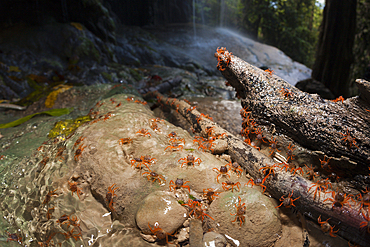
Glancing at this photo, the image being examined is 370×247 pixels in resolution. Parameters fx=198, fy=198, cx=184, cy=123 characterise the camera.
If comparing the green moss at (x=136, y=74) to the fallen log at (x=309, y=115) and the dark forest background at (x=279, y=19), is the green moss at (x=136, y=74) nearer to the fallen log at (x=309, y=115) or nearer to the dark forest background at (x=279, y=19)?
the dark forest background at (x=279, y=19)

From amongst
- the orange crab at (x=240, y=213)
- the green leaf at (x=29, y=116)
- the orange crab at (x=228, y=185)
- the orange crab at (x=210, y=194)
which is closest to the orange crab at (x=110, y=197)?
the orange crab at (x=210, y=194)

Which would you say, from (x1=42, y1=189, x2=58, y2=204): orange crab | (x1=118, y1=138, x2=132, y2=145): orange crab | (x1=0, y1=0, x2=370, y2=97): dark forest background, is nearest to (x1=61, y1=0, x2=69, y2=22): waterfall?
(x1=0, y1=0, x2=370, y2=97): dark forest background

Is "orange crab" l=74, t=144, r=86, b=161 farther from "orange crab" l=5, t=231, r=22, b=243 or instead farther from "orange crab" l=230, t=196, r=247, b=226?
"orange crab" l=230, t=196, r=247, b=226

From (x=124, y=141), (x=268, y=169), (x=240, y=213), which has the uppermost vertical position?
→ (x=124, y=141)

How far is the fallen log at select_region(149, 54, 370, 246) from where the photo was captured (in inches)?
89.0

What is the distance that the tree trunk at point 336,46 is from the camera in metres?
7.49

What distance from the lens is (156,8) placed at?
15.7 m

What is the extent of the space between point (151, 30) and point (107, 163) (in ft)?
47.4

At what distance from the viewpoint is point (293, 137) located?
3.20 meters

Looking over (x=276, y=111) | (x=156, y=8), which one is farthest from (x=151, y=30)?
(x=276, y=111)

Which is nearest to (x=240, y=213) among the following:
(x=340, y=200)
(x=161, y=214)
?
(x=161, y=214)

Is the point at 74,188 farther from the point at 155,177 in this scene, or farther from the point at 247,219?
the point at 247,219

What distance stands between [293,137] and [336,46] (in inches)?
280

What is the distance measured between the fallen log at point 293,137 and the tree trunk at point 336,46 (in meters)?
6.30
